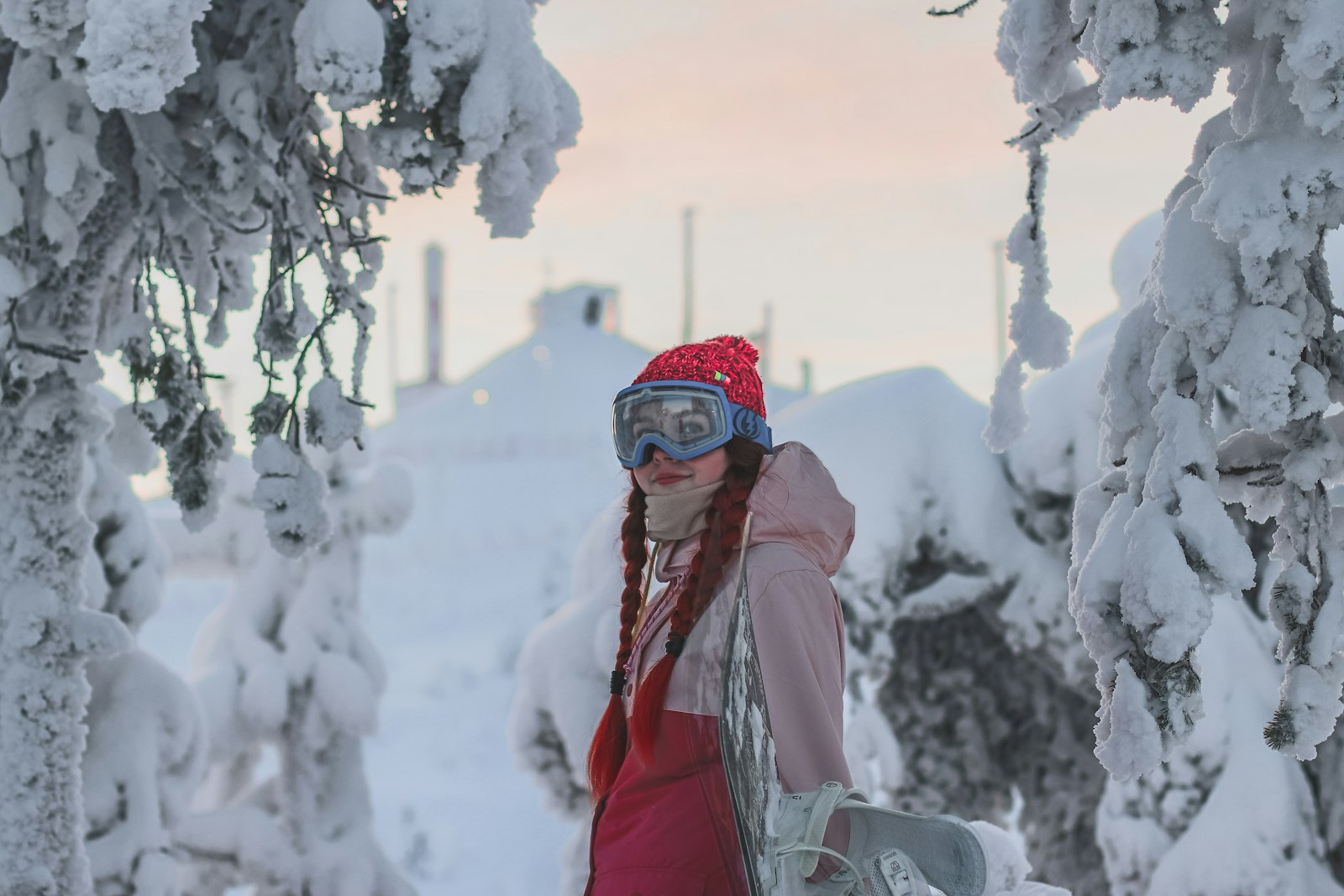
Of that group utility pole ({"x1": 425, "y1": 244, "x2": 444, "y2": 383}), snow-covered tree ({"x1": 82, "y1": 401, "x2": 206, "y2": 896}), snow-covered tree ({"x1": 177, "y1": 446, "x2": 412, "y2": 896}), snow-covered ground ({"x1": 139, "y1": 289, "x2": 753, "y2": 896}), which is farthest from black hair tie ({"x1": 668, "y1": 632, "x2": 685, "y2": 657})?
utility pole ({"x1": 425, "y1": 244, "x2": 444, "y2": 383})

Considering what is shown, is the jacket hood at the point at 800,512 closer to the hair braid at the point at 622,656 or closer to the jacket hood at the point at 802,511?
the jacket hood at the point at 802,511


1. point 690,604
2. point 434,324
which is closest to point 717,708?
point 690,604

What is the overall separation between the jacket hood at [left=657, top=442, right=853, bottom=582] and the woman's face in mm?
87

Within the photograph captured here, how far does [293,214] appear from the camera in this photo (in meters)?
4.54

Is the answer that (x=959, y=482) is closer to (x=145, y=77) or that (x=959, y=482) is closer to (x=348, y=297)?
(x=348, y=297)

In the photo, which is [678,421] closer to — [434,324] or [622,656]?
[622,656]

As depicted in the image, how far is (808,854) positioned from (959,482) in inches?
266

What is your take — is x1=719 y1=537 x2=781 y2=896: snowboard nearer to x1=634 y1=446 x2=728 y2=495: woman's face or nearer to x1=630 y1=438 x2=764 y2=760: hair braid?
x1=630 y1=438 x2=764 y2=760: hair braid

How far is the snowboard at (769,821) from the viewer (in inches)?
96.0

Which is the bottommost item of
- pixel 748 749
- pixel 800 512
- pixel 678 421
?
pixel 748 749

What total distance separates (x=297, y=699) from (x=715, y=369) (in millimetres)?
7827

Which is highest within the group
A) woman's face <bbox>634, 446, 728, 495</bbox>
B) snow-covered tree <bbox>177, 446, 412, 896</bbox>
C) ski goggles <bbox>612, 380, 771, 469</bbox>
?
ski goggles <bbox>612, 380, 771, 469</bbox>

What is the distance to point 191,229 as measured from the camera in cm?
495

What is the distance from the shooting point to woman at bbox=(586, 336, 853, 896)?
2.61 meters
